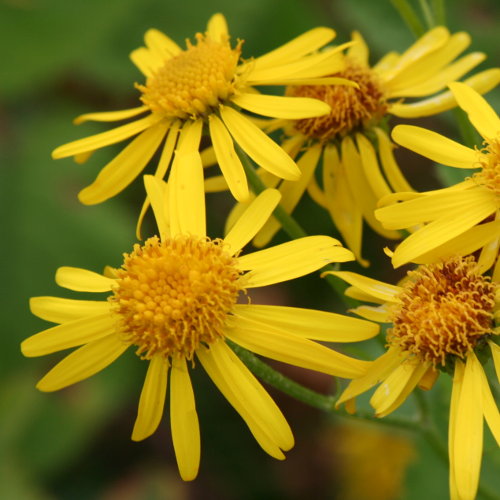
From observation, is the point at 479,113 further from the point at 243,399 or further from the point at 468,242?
the point at 243,399

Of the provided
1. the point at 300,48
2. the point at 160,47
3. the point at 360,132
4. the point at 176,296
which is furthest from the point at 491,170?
the point at 160,47

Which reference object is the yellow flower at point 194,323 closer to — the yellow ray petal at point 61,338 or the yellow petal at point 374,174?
the yellow ray petal at point 61,338

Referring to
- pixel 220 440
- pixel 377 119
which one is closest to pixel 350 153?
pixel 377 119

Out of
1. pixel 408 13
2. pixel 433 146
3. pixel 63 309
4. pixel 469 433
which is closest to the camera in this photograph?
pixel 469 433

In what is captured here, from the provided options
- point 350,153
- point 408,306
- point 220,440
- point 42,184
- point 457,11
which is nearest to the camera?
point 408,306

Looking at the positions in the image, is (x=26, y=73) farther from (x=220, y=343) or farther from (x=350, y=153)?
(x=220, y=343)

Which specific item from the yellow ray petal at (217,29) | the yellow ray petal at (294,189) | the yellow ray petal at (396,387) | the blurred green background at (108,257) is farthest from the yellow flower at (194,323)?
the blurred green background at (108,257)

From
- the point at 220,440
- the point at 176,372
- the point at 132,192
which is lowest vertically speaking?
the point at 220,440
